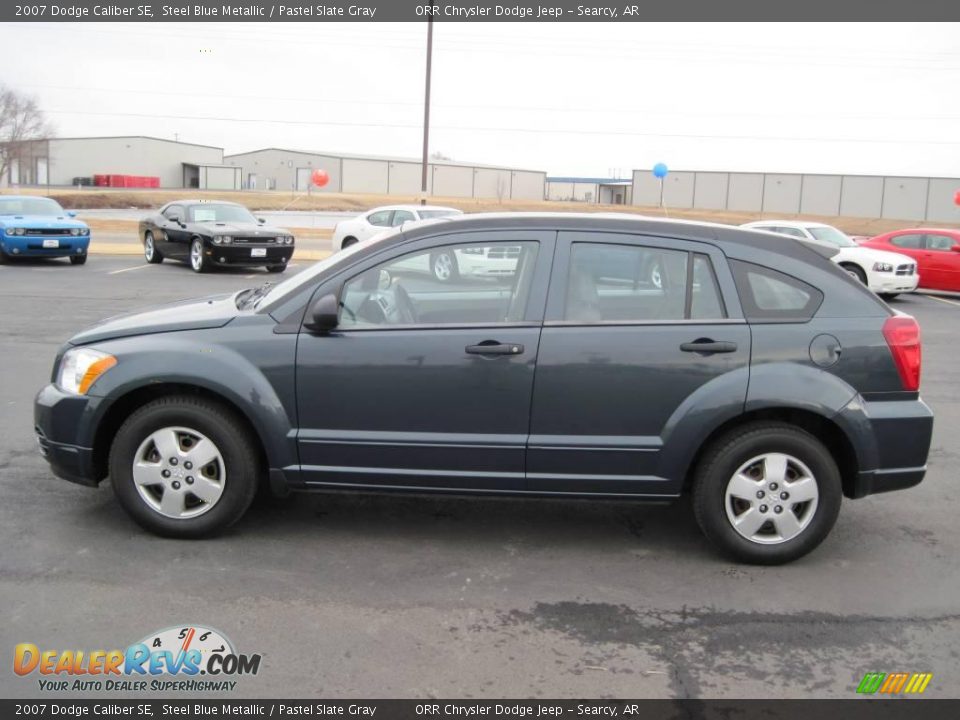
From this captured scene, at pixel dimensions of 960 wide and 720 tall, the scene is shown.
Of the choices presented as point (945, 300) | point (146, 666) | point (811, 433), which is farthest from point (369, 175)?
point (146, 666)

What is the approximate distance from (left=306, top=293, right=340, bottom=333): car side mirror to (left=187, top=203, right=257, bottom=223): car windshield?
16.5 m

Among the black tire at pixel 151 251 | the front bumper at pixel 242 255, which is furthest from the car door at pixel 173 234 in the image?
the front bumper at pixel 242 255

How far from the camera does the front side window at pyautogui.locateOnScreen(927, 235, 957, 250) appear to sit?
19.9 meters

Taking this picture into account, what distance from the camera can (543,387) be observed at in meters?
4.53

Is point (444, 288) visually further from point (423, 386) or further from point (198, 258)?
point (198, 258)

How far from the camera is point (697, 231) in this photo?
479 centimetres

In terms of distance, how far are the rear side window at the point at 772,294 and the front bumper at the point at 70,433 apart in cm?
331

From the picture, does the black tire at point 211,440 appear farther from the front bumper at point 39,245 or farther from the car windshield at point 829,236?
the car windshield at point 829,236

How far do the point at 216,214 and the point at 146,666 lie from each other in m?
18.0

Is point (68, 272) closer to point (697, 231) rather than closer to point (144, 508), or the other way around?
point (144, 508)

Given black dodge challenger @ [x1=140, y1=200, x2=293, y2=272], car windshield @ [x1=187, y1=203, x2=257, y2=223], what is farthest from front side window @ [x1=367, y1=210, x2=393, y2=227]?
car windshield @ [x1=187, y1=203, x2=257, y2=223]
